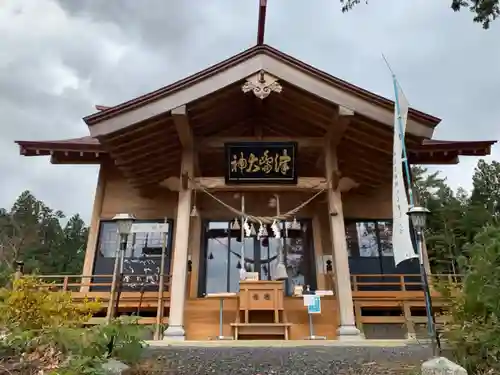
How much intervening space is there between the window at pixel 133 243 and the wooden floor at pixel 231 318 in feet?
6.90

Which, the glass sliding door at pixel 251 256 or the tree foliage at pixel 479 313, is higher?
the glass sliding door at pixel 251 256

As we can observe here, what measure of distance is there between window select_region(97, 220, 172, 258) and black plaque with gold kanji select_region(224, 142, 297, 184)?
2654 millimetres

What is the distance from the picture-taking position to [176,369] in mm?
3977

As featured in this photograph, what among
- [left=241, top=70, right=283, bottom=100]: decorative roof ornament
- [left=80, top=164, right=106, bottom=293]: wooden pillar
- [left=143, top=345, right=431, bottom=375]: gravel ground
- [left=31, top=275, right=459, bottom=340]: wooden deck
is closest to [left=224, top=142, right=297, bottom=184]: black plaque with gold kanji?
[left=241, top=70, right=283, bottom=100]: decorative roof ornament

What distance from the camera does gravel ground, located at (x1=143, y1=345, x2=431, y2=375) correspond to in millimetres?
3951

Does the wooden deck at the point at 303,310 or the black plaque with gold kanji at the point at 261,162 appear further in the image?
the black plaque with gold kanji at the point at 261,162

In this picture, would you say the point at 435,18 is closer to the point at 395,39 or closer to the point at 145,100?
the point at 395,39

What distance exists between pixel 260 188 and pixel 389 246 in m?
3.75

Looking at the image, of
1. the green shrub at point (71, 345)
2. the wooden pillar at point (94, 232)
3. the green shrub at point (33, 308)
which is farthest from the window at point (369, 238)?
the green shrub at point (71, 345)

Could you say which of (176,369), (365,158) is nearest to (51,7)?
(365,158)

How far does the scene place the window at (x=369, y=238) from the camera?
9.69 meters

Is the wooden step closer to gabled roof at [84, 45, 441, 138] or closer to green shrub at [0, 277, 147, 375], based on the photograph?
green shrub at [0, 277, 147, 375]

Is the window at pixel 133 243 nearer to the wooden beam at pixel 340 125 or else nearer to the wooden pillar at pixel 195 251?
the wooden pillar at pixel 195 251

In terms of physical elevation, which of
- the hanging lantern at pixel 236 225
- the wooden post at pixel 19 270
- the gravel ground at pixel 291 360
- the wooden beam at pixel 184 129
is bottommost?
the gravel ground at pixel 291 360
